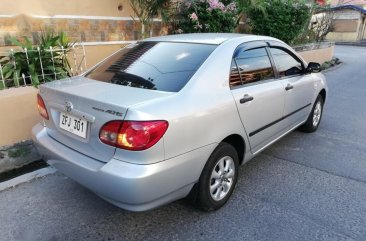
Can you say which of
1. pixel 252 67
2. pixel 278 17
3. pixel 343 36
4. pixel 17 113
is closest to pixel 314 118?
pixel 252 67

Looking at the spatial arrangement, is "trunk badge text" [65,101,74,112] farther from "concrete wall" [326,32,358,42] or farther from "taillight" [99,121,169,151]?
"concrete wall" [326,32,358,42]

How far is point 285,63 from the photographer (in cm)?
406

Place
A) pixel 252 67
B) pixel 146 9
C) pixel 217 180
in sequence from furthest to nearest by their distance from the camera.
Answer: pixel 146 9
pixel 252 67
pixel 217 180

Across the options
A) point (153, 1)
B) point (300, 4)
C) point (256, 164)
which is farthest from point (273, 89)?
point (300, 4)

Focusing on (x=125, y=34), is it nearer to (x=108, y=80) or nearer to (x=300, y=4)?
(x=108, y=80)

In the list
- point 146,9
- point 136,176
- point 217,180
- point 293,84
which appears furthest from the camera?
point 146,9

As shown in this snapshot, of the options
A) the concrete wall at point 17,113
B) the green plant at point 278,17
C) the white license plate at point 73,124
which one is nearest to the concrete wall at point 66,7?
the concrete wall at point 17,113

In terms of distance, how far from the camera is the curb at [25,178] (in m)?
3.43

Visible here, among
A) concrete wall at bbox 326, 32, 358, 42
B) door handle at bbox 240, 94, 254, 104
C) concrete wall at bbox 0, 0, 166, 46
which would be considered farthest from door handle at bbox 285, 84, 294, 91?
concrete wall at bbox 326, 32, 358, 42

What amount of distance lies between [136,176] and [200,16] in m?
5.52

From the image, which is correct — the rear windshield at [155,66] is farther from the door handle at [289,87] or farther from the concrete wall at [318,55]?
the concrete wall at [318,55]

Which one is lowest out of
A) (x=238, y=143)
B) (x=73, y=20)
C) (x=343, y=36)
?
(x=343, y=36)

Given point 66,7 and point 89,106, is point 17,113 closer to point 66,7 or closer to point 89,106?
point 89,106

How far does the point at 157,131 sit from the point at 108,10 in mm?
4619
